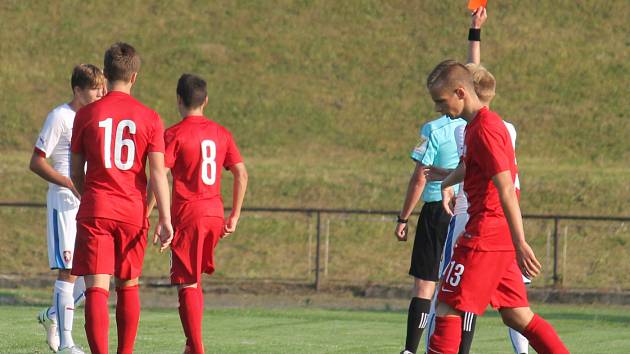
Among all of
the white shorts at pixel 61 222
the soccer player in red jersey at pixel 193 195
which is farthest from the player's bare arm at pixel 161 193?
the white shorts at pixel 61 222

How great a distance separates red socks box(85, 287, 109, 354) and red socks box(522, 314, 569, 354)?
8.12ft

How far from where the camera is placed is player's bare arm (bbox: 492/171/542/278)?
6.72 metres

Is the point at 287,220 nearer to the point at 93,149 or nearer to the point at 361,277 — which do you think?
the point at 361,277

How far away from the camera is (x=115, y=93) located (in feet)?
26.2

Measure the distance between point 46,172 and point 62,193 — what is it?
720 mm

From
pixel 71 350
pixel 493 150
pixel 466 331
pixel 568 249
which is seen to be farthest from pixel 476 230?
pixel 568 249

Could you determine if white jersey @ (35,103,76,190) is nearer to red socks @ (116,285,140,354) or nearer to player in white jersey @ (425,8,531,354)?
red socks @ (116,285,140,354)

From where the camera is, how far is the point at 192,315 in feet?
29.3

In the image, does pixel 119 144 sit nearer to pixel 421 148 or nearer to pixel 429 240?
pixel 421 148

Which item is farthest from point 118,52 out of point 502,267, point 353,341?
point 353,341

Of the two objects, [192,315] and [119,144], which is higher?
[119,144]

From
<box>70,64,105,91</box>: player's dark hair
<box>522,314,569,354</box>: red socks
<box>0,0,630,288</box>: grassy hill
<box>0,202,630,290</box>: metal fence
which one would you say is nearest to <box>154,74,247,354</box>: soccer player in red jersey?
<box>70,64,105,91</box>: player's dark hair

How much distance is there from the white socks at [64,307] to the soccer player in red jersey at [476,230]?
3.38m

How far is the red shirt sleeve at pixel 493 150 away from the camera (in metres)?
6.82
